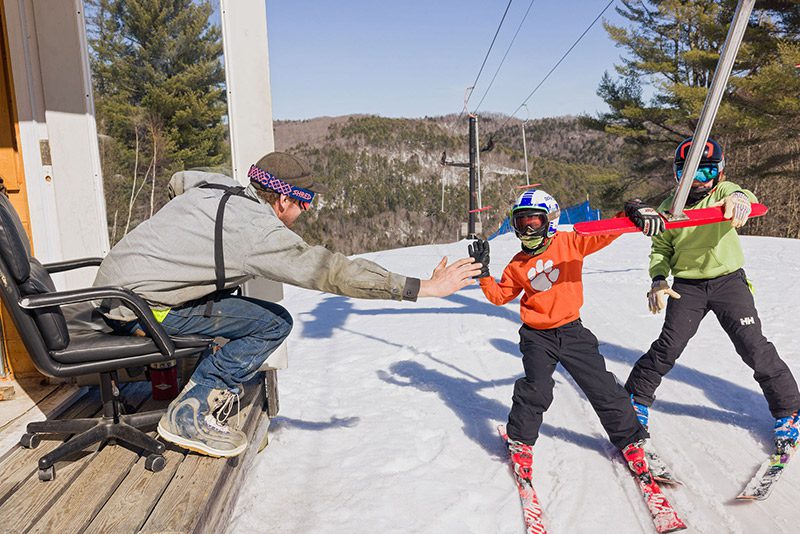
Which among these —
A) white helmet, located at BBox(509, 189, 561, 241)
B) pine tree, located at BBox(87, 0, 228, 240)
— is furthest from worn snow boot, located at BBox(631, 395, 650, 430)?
pine tree, located at BBox(87, 0, 228, 240)

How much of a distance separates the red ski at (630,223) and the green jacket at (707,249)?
0.29 meters

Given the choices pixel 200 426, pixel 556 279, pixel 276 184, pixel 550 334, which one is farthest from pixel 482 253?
pixel 200 426

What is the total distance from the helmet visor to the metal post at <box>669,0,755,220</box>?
0.63 metres

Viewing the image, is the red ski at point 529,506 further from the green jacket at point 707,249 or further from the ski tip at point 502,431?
the green jacket at point 707,249

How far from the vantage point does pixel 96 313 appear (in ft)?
9.94

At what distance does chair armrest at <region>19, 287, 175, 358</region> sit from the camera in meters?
2.30

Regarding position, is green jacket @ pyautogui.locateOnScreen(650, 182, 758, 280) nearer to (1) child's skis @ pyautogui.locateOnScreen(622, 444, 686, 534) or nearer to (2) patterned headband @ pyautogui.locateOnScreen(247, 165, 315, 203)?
(1) child's skis @ pyautogui.locateOnScreen(622, 444, 686, 534)

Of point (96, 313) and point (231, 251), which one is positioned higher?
point (231, 251)

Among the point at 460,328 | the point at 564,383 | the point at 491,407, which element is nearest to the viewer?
the point at 491,407

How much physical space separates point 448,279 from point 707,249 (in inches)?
72.4

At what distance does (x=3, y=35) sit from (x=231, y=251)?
8.74ft

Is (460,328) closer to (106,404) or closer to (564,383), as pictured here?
(564,383)

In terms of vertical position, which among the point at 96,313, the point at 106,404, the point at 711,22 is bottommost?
the point at 106,404

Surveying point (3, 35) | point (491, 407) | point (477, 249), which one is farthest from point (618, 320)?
point (3, 35)
